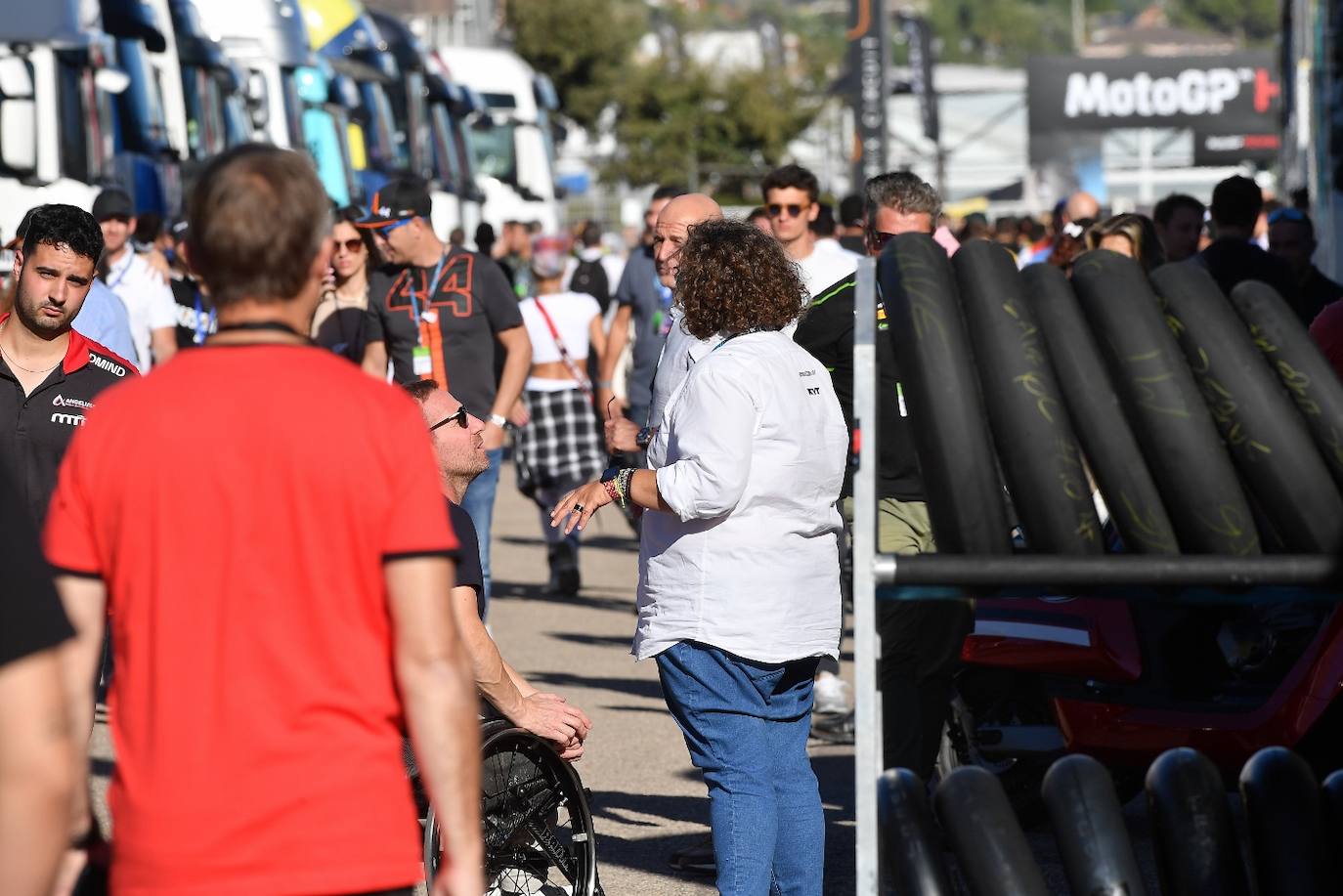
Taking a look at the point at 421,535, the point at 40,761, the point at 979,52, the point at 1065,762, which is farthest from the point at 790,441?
the point at 979,52

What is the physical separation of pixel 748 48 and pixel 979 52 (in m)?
97.4

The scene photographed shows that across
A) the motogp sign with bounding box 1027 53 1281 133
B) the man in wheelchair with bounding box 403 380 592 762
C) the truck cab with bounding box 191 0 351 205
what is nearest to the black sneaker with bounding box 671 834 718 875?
the man in wheelchair with bounding box 403 380 592 762

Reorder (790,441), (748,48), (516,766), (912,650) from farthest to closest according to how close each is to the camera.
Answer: (748,48)
(912,650)
(516,766)
(790,441)

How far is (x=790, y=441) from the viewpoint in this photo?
15.2ft

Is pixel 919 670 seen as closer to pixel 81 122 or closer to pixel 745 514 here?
pixel 745 514

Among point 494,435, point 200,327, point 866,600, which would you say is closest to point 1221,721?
point 866,600

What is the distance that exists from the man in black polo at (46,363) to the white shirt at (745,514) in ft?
6.41

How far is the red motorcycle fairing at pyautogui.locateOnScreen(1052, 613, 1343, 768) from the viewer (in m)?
5.50

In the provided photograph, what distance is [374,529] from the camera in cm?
280

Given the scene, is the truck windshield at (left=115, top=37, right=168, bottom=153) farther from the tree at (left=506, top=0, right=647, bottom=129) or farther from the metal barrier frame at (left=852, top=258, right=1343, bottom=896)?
the tree at (left=506, top=0, right=647, bottom=129)

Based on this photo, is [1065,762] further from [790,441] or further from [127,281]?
[127,281]

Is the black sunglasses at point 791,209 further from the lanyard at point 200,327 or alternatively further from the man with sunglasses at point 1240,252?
the lanyard at point 200,327

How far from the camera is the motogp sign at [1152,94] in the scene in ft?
147

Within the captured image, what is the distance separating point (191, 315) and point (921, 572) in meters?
8.83
